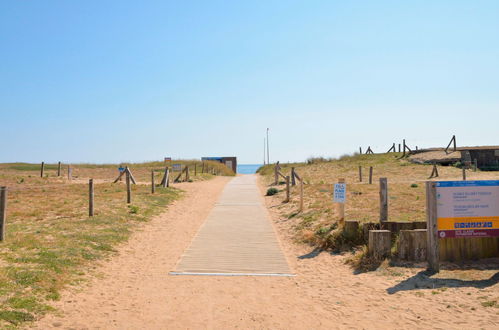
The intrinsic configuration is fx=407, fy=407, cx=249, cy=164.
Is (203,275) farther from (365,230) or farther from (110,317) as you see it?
(365,230)

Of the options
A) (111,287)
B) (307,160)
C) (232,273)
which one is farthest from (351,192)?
(307,160)

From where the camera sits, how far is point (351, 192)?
18156mm

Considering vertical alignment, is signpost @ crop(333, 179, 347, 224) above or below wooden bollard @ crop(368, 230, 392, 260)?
above

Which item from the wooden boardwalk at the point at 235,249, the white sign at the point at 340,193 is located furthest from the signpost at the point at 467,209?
the wooden boardwalk at the point at 235,249

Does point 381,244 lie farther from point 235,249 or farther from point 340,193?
point 235,249

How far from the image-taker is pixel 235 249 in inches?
400

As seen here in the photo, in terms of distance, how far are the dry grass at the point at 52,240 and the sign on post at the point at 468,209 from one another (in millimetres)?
7136

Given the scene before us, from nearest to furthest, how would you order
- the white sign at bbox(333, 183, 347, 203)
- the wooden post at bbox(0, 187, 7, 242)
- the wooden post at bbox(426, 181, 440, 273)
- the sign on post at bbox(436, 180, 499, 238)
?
1. the wooden post at bbox(426, 181, 440, 273)
2. the sign on post at bbox(436, 180, 499, 238)
3. the wooden post at bbox(0, 187, 7, 242)
4. the white sign at bbox(333, 183, 347, 203)

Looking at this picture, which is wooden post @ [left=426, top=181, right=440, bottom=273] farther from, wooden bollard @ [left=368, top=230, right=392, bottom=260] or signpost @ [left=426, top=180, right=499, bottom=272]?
wooden bollard @ [left=368, top=230, right=392, bottom=260]

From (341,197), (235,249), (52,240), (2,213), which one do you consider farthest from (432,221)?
(2,213)

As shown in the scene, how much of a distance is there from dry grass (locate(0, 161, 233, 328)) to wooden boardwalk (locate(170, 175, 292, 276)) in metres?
2.17

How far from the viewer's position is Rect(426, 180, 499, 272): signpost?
8086mm

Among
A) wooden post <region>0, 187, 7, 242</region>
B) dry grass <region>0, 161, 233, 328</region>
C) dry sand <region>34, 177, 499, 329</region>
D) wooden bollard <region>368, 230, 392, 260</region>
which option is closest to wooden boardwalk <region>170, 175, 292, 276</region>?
dry sand <region>34, 177, 499, 329</region>

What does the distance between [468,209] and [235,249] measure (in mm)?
5288
